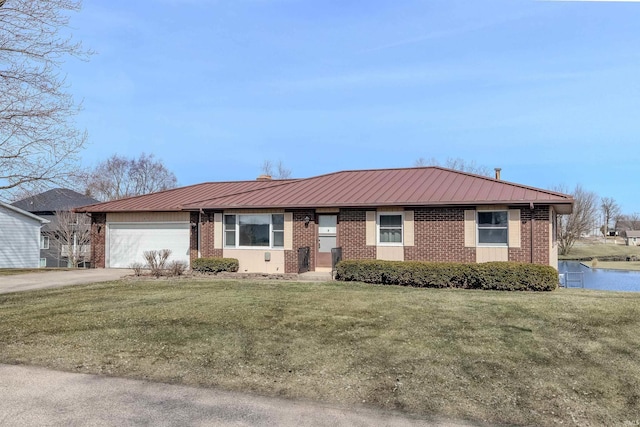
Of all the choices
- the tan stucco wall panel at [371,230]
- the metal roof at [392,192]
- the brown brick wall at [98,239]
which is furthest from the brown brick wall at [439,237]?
the brown brick wall at [98,239]

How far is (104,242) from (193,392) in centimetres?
1816

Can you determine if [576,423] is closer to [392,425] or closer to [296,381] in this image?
[392,425]

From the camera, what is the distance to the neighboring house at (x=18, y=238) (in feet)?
97.8

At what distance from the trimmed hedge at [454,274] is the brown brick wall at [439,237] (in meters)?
1.59

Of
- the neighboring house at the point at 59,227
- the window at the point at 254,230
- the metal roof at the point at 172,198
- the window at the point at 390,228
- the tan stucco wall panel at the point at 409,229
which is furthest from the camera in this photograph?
the neighboring house at the point at 59,227

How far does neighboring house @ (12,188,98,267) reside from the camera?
112 feet

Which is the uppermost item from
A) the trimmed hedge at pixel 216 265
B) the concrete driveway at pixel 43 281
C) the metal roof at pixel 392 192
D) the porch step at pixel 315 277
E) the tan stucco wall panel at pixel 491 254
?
the metal roof at pixel 392 192

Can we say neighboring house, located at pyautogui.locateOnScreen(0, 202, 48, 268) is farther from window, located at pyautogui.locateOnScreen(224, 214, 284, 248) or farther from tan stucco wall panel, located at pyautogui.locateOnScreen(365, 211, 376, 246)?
tan stucco wall panel, located at pyautogui.locateOnScreen(365, 211, 376, 246)

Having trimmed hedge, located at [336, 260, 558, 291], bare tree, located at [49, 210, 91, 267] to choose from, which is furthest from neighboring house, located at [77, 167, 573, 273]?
bare tree, located at [49, 210, 91, 267]

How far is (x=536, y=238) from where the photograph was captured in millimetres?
14352

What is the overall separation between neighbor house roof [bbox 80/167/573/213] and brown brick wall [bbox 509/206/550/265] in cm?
50

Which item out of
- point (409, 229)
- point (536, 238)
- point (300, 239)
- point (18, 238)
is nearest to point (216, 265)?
point (300, 239)

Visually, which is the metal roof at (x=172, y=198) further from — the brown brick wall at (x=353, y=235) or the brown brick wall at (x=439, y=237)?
the brown brick wall at (x=439, y=237)

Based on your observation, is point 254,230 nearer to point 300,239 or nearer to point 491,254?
point 300,239
